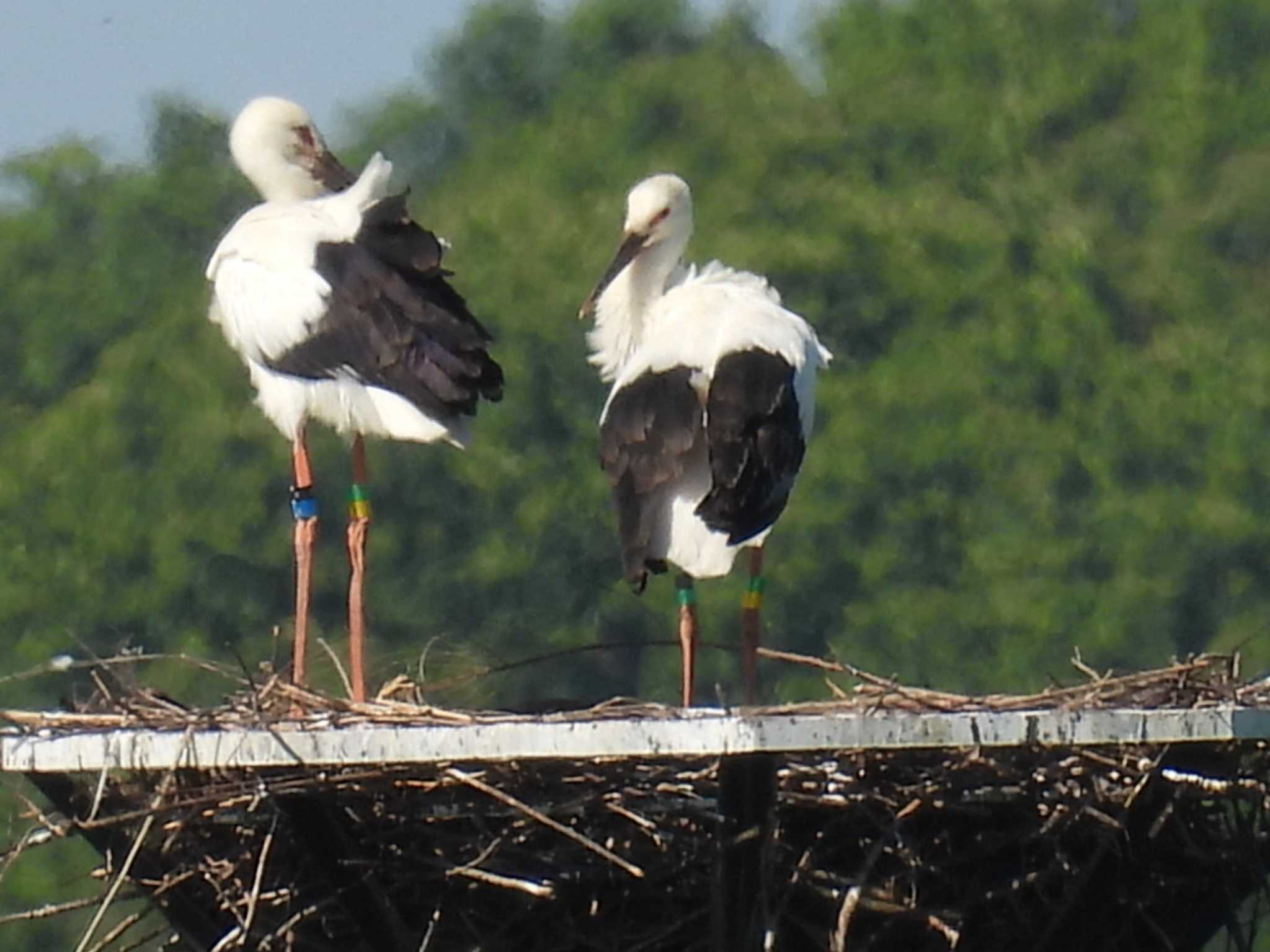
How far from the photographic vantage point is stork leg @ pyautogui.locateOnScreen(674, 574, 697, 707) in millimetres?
8460

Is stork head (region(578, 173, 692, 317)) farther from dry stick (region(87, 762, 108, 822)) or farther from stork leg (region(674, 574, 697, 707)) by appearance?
dry stick (region(87, 762, 108, 822))

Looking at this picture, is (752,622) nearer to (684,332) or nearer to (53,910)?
(684,332)

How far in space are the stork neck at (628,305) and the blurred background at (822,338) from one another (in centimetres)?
725

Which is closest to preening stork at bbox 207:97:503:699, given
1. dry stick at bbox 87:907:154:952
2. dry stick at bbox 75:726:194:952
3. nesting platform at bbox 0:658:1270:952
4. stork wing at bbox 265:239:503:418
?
stork wing at bbox 265:239:503:418

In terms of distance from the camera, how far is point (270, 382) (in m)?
8.87

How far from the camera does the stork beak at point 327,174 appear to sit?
963 cm

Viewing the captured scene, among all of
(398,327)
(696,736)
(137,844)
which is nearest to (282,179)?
(398,327)

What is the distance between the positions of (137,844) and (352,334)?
2.20 m

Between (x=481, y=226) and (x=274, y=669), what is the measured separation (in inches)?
869

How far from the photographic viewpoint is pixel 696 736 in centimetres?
612

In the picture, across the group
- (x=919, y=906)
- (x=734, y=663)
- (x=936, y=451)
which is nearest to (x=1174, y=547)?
(x=936, y=451)

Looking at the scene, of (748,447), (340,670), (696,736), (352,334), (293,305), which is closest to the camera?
(696,736)

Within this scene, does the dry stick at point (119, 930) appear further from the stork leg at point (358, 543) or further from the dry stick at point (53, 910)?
the stork leg at point (358, 543)

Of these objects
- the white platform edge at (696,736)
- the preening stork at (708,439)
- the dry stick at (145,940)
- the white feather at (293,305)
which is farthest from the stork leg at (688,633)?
the white platform edge at (696,736)
